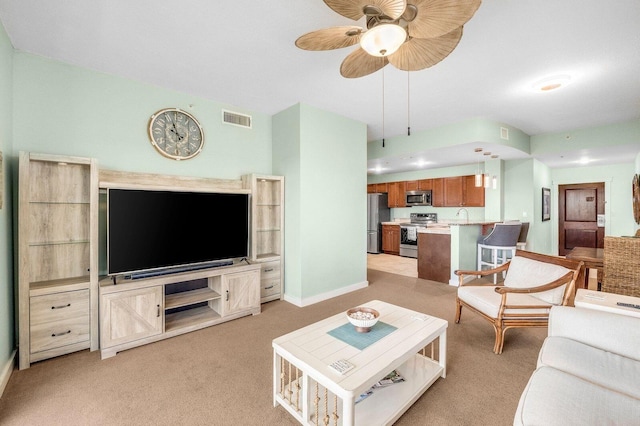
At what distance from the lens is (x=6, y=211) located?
223 centimetres

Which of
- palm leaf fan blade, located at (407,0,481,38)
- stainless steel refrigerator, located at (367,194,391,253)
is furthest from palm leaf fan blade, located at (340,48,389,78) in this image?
stainless steel refrigerator, located at (367,194,391,253)

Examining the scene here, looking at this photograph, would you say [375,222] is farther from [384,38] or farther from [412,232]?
[384,38]

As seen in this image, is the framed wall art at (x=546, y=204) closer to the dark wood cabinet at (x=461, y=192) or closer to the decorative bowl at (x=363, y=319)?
the dark wood cabinet at (x=461, y=192)

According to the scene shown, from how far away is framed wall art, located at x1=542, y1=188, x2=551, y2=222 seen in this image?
21.6ft

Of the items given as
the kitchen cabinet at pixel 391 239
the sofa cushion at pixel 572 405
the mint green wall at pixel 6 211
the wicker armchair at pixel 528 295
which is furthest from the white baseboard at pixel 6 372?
the kitchen cabinet at pixel 391 239

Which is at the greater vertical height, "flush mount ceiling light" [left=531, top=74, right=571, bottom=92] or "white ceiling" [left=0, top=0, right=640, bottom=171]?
"white ceiling" [left=0, top=0, right=640, bottom=171]

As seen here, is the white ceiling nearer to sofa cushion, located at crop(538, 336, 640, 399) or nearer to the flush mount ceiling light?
the flush mount ceiling light

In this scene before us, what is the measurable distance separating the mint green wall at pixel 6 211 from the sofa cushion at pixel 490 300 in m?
3.81

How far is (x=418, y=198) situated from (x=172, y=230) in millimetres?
6228

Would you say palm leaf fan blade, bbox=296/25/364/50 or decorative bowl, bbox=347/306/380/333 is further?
decorative bowl, bbox=347/306/380/333

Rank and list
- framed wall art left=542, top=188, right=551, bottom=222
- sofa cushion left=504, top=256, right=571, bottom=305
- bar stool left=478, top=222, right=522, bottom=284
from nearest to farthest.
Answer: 1. sofa cushion left=504, top=256, right=571, bottom=305
2. bar stool left=478, top=222, right=522, bottom=284
3. framed wall art left=542, top=188, right=551, bottom=222

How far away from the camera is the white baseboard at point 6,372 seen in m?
1.97

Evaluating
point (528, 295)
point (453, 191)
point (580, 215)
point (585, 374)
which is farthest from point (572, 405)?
point (580, 215)

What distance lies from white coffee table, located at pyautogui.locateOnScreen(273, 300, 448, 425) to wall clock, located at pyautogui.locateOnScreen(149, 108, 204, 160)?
255cm
